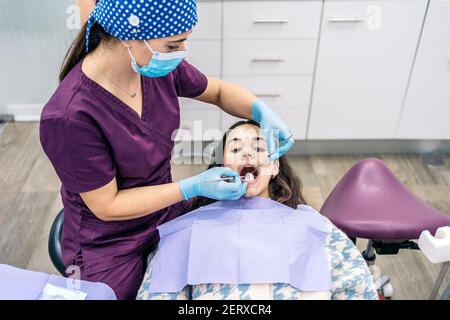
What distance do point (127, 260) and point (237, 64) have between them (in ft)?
4.30

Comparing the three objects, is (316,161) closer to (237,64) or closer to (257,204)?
(237,64)

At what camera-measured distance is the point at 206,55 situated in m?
2.30

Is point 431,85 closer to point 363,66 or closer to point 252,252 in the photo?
point 363,66

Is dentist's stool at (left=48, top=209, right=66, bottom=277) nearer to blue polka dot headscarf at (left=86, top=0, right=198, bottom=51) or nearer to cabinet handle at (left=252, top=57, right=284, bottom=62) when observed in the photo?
blue polka dot headscarf at (left=86, top=0, right=198, bottom=51)

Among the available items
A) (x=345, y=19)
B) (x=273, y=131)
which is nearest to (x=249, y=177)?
(x=273, y=131)

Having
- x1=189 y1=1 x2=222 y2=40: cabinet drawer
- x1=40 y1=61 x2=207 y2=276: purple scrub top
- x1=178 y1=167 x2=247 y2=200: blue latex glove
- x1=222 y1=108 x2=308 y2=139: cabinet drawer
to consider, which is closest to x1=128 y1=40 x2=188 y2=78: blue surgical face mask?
x1=40 y1=61 x2=207 y2=276: purple scrub top

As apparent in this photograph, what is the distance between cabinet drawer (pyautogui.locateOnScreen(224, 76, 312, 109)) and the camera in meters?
2.39

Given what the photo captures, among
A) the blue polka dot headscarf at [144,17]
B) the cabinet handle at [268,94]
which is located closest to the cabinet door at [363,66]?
the cabinet handle at [268,94]

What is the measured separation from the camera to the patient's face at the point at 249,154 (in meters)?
1.42

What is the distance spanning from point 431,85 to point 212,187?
1633mm

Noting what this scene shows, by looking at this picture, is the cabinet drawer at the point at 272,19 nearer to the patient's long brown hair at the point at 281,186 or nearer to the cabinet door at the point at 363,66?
the cabinet door at the point at 363,66

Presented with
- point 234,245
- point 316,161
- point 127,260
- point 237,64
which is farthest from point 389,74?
point 127,260

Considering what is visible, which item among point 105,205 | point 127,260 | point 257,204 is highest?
point 105,205

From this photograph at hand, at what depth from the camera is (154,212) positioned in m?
1.38
